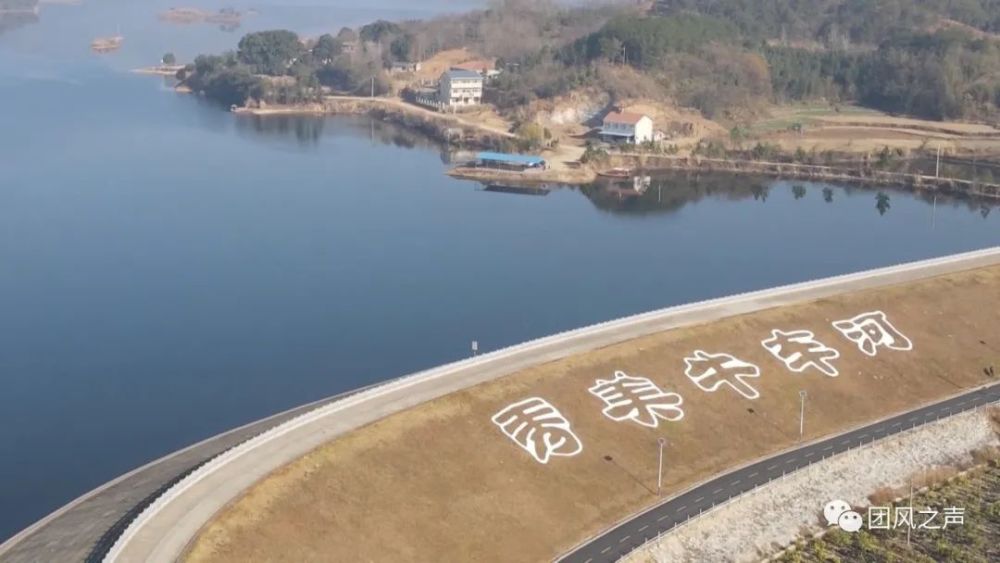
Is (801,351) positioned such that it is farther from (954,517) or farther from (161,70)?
(161,70)

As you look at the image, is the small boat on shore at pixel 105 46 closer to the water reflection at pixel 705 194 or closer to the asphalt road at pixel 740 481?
the water reflection at pixel 705 194

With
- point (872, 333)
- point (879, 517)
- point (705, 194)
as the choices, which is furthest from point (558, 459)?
point (705, 194)

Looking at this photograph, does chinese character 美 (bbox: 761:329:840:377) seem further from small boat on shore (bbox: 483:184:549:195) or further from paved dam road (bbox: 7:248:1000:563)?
small boat on shore (bbox: 483:184:549:195)

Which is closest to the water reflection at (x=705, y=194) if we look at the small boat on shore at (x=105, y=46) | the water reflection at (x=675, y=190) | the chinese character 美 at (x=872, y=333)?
the water reflection at (x=675, y=190)

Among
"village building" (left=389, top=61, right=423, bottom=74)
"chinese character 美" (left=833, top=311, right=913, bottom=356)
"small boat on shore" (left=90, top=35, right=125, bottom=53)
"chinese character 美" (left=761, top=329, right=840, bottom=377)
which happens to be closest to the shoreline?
"small boat on shore" (left=90, top=35, right=125, bottom=53)

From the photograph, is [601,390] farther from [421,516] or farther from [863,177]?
[863,177]

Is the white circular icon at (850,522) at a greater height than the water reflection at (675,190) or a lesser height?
lesser
